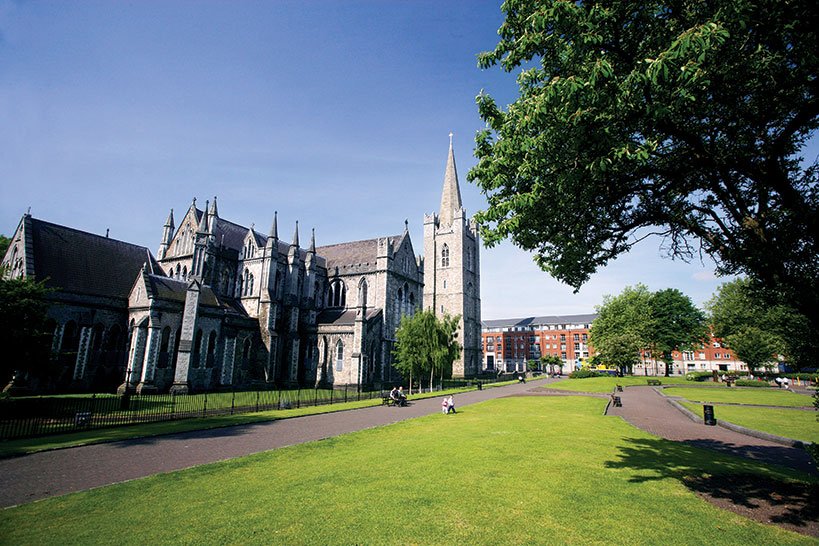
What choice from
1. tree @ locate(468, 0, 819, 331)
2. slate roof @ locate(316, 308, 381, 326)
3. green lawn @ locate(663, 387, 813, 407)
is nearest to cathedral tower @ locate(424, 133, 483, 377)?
slate roof @ locate(316, 308, 381, 326)

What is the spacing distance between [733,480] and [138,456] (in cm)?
1665

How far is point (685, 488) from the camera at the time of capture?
8.92 m

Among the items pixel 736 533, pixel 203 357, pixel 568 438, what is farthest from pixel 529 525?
→ pixel 203 357

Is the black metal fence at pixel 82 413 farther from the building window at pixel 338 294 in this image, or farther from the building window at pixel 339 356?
the building window at pixel 338 294

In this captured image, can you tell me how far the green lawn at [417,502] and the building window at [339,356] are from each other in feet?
96.9

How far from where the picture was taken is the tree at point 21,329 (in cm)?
1736

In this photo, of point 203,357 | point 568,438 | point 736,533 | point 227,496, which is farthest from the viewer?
point 203,357

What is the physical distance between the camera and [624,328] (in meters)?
66.4

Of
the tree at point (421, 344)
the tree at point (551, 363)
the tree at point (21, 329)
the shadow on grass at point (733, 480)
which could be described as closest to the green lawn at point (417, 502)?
the shadow on grass at point (733, 480)

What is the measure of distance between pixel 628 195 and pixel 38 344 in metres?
25.1

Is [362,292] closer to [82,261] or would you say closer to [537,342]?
[82,261]

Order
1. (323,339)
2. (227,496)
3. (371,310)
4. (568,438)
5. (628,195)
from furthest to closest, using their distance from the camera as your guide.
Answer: (371,310)
(323,339)
(568,438)
(628,195)
(227,496)

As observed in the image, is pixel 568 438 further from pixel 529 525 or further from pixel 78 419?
pixel 78 419

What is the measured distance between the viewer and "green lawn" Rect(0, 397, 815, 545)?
6590 mm
